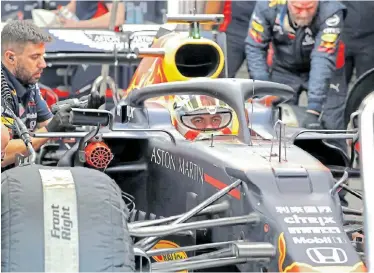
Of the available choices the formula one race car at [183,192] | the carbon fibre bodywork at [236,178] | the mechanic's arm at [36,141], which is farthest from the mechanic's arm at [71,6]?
the carbon fibre bodywork at [236,178]

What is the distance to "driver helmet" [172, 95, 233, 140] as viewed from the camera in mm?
5766

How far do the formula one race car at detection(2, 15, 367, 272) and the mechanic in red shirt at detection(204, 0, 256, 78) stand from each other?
2.89m

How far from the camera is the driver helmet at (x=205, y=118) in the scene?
18.9ft

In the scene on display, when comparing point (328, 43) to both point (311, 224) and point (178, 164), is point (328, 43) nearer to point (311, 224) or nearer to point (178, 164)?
point (178, 164)

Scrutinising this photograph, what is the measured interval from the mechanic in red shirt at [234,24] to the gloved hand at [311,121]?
161 cm

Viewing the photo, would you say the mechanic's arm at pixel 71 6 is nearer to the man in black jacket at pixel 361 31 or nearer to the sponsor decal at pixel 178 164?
the man in black jacket at pixel 361 31

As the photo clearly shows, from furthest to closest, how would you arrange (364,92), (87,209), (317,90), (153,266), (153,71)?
(317,90) < (364,92) < (153,71) < (153,266) < (87,209)

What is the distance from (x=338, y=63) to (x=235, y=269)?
4.89 meters

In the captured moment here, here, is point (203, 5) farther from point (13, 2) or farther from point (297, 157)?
point (297, 157)

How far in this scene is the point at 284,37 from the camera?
891 centimetres

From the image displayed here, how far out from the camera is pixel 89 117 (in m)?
5.03

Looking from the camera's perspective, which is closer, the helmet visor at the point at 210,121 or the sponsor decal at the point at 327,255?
the sponsor decal at the point at 327,255

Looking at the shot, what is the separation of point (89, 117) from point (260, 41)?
13.7 ft

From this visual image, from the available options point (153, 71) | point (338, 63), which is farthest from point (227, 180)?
point (338, 63)
